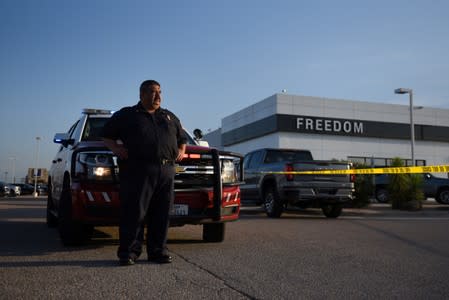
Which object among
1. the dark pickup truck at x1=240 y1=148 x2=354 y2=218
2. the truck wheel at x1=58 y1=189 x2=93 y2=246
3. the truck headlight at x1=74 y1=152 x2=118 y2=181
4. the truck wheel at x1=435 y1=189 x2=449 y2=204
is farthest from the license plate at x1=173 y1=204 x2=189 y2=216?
the truck wheel at x1=435 y1=189 x2=449 y2=204

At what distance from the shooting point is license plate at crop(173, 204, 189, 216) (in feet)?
18.9

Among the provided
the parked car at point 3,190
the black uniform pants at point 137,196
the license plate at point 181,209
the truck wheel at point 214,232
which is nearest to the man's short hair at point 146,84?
the black uniform pants at point 137,196

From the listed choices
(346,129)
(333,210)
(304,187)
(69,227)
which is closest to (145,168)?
(69,227)

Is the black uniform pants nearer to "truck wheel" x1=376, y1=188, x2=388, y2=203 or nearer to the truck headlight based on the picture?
the truck headlight

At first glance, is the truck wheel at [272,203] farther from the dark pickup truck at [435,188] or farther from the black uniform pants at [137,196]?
the dark pickup truck at [435,188]

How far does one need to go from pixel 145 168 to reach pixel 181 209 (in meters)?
1.16

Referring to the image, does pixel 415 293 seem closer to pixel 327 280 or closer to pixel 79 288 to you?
pixel 327 280

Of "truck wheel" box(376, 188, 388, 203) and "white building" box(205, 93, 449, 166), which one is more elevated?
"white building" box(205, 93, 449, 166)

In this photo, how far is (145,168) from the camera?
4797 millimetres

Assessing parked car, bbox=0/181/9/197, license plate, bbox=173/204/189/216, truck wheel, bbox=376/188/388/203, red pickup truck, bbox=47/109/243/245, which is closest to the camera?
red pickup truck, bbox=47/109/243/245

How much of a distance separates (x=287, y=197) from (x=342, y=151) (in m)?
24.6

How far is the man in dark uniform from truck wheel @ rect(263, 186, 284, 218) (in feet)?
22.9

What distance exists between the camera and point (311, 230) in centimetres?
852

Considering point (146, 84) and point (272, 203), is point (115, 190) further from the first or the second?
point (272, 203)
